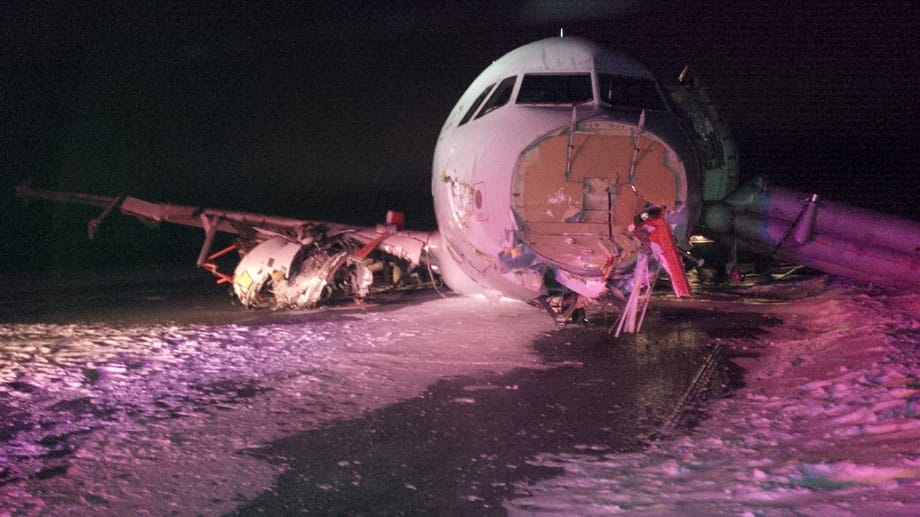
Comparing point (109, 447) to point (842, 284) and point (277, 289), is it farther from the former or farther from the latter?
point (842, 284)

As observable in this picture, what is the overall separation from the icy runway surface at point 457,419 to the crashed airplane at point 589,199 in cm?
105

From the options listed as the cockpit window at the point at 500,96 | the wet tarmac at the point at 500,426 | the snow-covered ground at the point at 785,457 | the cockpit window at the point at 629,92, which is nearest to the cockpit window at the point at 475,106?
the cockpit window at the point at 500,96

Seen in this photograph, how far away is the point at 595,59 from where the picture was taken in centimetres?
929

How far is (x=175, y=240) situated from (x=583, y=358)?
2936 centimetres

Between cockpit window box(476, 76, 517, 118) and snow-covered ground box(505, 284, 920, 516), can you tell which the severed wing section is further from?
snow-covered ground box(505, 284, 920, 516)

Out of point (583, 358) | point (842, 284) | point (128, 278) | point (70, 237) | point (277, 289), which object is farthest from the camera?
point (70, 237)

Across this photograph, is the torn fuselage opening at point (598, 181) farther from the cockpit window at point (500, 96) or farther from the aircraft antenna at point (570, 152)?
the cockpit window at point (500, 96)

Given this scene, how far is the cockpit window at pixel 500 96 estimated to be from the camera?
9023 millimetres

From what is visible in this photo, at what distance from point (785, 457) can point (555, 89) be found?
202 inches

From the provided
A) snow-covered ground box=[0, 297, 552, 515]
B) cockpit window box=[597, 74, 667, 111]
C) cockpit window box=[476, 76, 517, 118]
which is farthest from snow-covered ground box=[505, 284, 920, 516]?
cockpit window box=[476, 76, 517, 118]

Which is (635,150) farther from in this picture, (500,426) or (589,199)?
(500,426)

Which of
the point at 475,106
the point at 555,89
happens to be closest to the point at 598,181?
the point at 555,89

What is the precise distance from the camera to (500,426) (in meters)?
5.98

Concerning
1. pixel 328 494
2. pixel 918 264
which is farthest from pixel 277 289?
pixel 918 264
